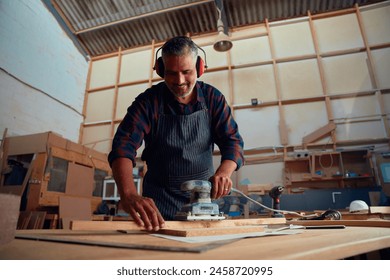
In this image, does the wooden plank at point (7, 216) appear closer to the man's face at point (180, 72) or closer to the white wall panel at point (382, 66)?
the man's face at point (180, 72)

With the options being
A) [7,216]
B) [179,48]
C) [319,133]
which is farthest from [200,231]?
[319,133]

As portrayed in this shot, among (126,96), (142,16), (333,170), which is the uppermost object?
(142,16)

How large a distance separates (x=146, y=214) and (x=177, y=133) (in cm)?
68

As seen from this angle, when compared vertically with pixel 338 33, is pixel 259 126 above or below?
below

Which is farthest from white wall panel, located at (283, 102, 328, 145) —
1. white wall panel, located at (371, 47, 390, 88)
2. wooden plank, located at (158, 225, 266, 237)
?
wooden plank, located at (158, 225, 266, 237)

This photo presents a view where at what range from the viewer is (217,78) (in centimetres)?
600

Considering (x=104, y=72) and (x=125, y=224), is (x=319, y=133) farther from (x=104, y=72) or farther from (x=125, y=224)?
(x=104, y=72)

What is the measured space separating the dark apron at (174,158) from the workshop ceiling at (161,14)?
16.1 ft

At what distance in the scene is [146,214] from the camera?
87cm

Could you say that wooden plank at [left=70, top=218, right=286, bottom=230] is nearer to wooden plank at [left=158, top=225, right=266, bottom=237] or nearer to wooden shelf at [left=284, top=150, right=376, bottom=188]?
wooden plank at [left=158, top=225, right=266, bottom=237]

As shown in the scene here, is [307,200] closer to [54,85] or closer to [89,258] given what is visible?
[89,258]

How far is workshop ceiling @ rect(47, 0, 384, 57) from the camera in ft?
18.8

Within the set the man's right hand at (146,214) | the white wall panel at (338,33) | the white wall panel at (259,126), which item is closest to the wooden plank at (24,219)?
the man's right hand at (146,214)

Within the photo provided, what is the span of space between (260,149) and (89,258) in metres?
5.11
